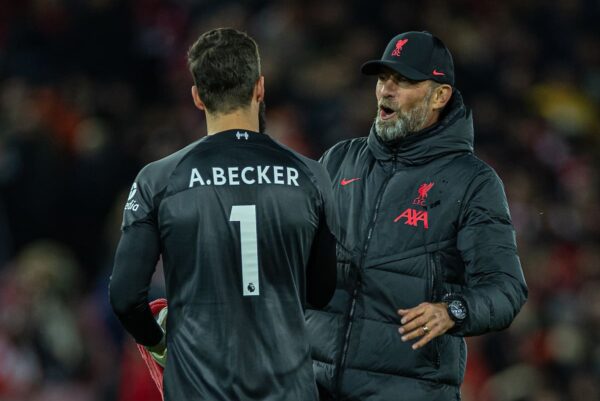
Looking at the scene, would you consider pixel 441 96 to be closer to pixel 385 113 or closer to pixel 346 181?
pixel 385 113

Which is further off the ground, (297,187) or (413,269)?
(297,187)

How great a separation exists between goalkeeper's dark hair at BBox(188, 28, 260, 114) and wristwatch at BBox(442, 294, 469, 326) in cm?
90

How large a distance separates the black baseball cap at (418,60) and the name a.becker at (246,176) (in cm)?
86

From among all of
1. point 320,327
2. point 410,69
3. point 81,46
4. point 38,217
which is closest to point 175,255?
point 320,327

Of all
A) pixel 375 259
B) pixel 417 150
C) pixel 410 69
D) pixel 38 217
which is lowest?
pixel 38 217

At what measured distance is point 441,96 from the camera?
438 cm

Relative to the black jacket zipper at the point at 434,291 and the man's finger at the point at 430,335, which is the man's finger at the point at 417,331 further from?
the black jacket zipper at the point at 434,291

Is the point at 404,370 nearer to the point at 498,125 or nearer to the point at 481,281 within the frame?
the point at 481,281

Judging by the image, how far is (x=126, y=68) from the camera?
994cm

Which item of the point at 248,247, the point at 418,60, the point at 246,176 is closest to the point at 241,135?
the point at 246,176

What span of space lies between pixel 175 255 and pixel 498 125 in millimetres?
7052

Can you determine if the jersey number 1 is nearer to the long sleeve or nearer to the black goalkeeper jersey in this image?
the black goalkeeper jersey

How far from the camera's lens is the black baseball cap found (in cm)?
430

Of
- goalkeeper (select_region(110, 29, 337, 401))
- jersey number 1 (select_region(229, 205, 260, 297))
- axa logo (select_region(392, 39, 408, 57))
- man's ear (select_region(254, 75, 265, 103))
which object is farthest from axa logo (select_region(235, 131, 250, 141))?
axa logo (select_region(392, 39, 408, 57))
